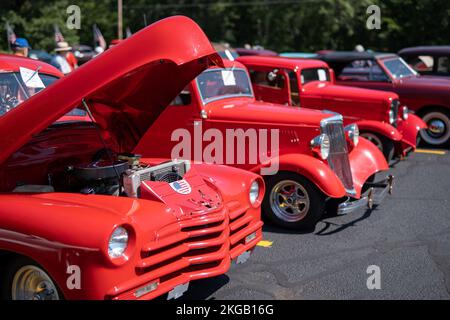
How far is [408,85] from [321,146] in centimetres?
542

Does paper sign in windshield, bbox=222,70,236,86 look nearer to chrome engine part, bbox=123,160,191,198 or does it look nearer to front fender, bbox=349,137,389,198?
front fender, bbox=349,137,389,198

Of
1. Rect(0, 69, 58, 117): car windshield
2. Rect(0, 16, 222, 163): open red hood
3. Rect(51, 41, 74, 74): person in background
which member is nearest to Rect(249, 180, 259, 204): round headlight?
Rect(0, 16, 222, 163): open red hood

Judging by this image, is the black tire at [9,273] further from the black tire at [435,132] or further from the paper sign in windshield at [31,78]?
the black tire at [435,132]

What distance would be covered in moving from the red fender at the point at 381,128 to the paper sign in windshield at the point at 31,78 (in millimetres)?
5628

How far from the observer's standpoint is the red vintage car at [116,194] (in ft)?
9.59

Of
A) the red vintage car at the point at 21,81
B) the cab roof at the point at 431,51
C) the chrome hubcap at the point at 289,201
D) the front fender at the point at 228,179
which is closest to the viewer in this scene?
the front fender at the point at 228,179

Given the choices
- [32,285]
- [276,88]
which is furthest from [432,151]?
[32,285]

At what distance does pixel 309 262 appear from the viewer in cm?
475

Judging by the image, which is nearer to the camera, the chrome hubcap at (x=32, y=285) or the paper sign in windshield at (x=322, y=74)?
the chrome hubcap at (x=32, y=285)

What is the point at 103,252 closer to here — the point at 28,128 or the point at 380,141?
the point at 28,128

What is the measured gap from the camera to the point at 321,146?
5.75 m

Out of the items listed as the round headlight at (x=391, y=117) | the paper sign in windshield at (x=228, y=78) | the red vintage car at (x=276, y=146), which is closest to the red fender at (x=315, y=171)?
the red vintage car at (x=276, y=146)
